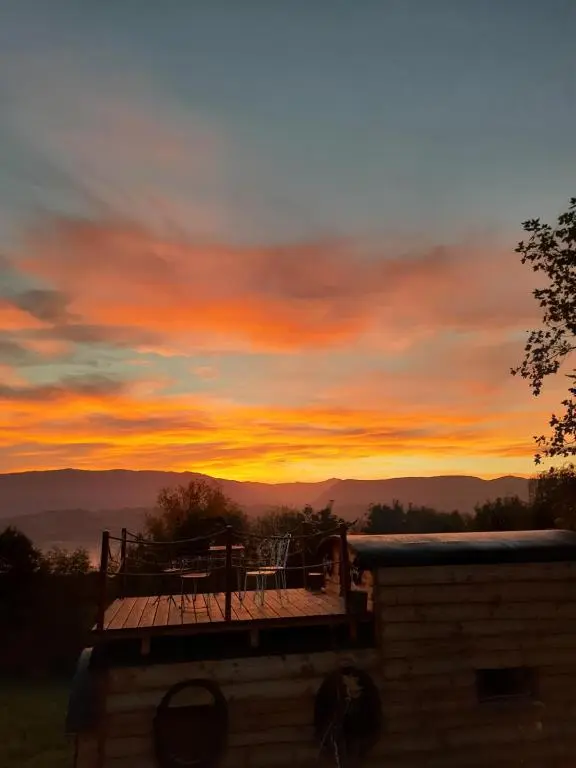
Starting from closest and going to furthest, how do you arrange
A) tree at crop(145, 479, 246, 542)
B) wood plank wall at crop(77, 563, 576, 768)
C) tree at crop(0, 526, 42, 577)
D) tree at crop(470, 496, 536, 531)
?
wood plank wall at crop(77, 563, 576, 768), tree at crop(0, 526, 42, 577), tree at crop(145, 479, 246, 542), tree at crop(470, 496, 536, 531)

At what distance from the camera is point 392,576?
1048 centimetres

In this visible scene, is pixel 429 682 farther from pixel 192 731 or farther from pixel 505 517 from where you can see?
pixel 505 517

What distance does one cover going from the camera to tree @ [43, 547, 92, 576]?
2610 centimetres

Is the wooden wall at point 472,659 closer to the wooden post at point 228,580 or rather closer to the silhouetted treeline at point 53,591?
Answer: the wooden post at point 228,580

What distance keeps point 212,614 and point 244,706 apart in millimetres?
1607

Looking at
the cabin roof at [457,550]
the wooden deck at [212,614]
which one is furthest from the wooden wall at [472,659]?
the wooden deck at [212,614]

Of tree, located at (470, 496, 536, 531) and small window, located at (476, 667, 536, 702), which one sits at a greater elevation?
tree, located at (470, 496, 536, 531)

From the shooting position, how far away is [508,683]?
1267 cm

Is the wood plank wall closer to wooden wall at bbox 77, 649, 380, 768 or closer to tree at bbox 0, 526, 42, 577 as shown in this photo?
wooden wall at bbox 77, 649, 380, 768

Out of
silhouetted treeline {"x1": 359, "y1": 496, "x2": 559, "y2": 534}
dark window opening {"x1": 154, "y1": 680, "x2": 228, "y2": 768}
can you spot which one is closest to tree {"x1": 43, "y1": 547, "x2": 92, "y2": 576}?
dark window opening {"x1": 154, "y1": 680, "x2": 228, "y2": 768}

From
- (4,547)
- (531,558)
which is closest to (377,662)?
(531,558)

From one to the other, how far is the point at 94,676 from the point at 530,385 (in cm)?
1533

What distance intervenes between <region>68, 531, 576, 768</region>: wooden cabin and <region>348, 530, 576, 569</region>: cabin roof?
33 millimetres

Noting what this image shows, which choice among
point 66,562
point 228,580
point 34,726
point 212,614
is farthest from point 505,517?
point 228,580
